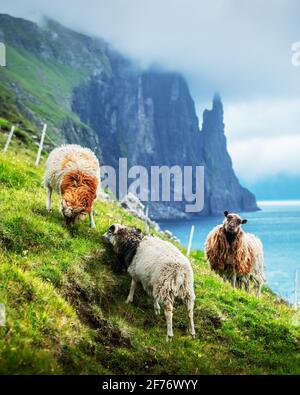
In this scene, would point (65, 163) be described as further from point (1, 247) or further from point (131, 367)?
point (131, 367)

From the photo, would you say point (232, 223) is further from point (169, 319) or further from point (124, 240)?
point (169, 319)

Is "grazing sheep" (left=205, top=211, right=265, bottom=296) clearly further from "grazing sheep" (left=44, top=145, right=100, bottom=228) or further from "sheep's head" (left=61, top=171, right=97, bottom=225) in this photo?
"sheep's head" (left=61, top=171, right=97, bottom=225)

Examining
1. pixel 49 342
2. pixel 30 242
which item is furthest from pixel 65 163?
pixel 49 342

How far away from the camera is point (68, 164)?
1509cm

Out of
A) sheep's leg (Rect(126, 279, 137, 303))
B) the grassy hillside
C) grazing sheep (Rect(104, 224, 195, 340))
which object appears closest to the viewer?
the grassy hillside

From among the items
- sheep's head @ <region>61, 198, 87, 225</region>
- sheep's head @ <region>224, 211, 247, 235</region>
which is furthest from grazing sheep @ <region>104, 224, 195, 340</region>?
sheep's head @ <region>224, 211, 247, 235</region>

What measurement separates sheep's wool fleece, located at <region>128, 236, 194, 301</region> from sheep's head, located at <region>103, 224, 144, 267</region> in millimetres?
391

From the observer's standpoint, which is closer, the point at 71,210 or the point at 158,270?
the point at 158,270

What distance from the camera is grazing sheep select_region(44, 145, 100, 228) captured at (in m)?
14.1

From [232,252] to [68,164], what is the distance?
7.47 m

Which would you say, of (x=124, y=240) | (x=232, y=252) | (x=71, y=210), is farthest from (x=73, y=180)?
(x=232, y=252)

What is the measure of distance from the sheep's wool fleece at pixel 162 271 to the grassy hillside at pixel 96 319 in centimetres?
80
